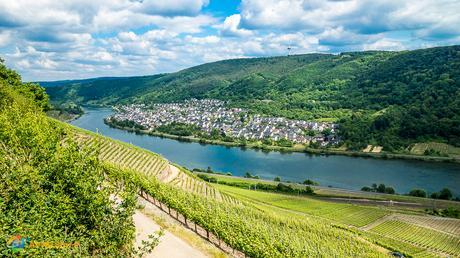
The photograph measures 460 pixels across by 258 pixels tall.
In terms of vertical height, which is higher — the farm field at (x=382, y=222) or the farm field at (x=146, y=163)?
the farm field at (x=146, y=163)

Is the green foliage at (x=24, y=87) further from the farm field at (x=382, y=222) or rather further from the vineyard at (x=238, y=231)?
the farm field at (x=382, y=222)

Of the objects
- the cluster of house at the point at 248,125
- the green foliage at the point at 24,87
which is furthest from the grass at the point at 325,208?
the cluster of house at the point at 248,125

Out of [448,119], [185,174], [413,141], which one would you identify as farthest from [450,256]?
[448,119]

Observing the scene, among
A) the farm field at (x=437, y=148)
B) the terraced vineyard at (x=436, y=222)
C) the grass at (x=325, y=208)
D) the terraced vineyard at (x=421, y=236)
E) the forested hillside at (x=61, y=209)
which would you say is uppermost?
the forested hillside at (x=61, y=209)

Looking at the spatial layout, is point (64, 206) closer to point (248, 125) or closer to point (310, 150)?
point (310, 150)

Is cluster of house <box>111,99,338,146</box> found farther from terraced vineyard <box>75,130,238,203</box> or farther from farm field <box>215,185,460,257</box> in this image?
terraced vineyard <box>75,130,238,203</box>

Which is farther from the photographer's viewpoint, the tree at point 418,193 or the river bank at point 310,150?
the river bank at point 310,150

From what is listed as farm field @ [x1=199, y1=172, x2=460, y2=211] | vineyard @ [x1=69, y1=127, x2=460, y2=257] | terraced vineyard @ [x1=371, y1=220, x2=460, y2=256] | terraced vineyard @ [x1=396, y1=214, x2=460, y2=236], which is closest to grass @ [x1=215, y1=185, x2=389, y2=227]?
vineyard @ [x1=69, y1=127, x2=460, y2=257]
